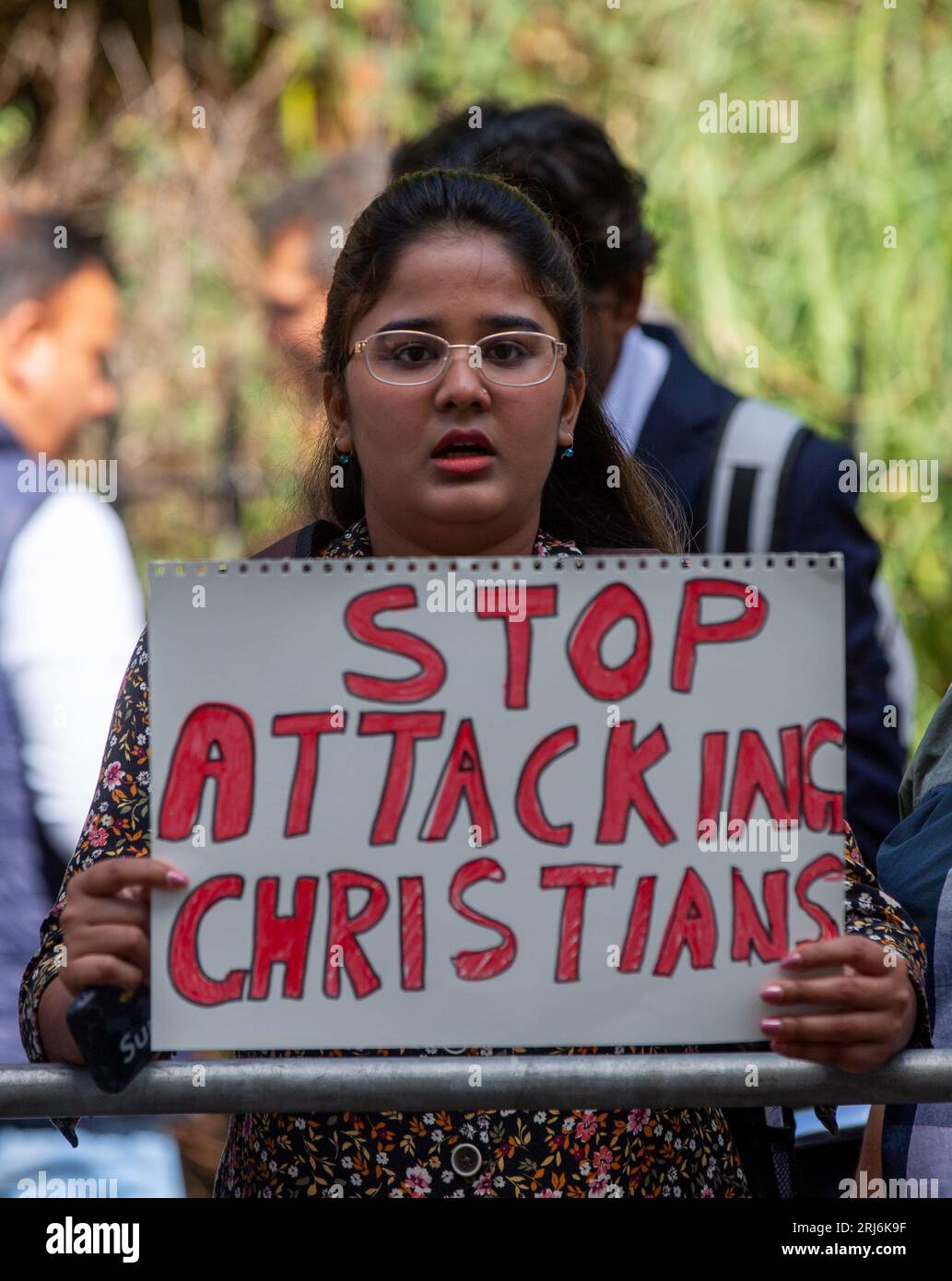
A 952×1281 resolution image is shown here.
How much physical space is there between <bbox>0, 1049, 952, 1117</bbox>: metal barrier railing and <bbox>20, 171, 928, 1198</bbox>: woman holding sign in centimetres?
7

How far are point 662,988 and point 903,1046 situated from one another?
0.18 meters

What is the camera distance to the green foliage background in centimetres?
467

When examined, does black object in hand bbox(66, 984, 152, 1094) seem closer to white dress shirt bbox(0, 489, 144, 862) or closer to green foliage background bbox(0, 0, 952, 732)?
white dress shirt bbox(0, 489, 144, 862)

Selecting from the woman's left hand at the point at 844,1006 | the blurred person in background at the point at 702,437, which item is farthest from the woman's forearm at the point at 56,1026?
the blurred person in background at the point at 702,437

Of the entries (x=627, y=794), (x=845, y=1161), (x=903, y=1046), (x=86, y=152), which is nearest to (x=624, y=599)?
(x=627, y=794)

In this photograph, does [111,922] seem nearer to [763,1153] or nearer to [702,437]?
[763,1153]

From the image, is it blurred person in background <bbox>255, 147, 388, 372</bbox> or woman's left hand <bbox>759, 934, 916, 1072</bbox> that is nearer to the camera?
woman's left hand <bbox>759, 934, 916, 1072</bbox>

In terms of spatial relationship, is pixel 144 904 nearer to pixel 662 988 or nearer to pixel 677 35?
pixel 662 988

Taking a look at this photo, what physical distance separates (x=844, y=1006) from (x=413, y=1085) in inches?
12.8

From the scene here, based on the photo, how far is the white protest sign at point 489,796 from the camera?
1279 millimetres

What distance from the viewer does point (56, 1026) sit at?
4.35 ft

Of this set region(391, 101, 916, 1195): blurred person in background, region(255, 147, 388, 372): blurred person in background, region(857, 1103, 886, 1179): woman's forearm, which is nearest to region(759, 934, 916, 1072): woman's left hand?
region(857, 1103, 886, 1179): woman's forearm

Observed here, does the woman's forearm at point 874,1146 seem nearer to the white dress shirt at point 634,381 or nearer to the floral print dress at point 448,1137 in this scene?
the floral print dress at point 448,1137
